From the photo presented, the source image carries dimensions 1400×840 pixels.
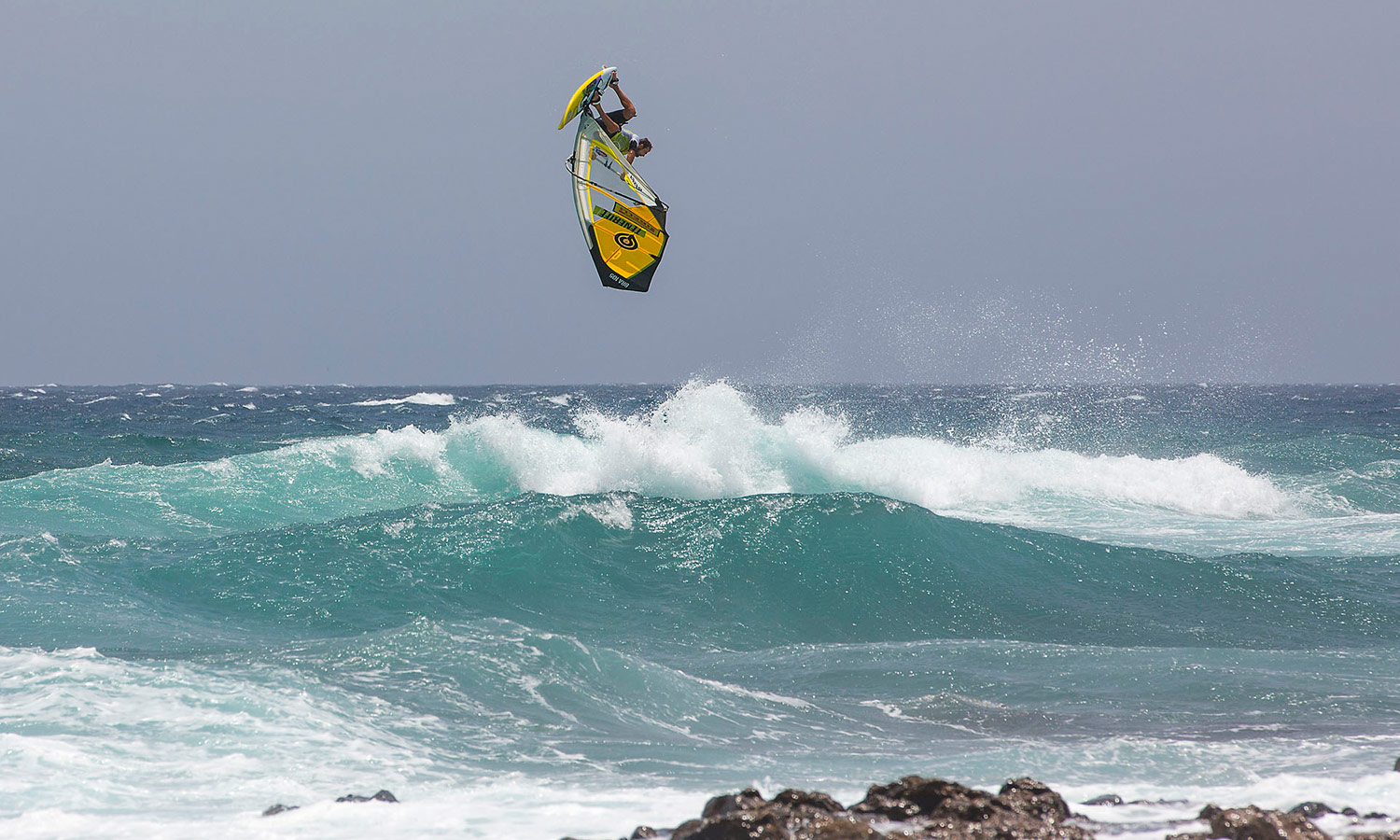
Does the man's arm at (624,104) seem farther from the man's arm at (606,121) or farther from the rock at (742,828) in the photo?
the rock at (742,828)

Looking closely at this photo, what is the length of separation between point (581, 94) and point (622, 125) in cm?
35

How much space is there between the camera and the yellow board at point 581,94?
7383 mm

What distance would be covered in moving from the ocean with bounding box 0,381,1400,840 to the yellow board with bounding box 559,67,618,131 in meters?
3.79

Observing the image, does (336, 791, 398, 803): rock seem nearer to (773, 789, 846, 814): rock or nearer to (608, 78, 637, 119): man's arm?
(773, 789, 846, 814): rock

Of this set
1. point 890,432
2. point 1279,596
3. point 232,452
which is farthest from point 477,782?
point 890,432

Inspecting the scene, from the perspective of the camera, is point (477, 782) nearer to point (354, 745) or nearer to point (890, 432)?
point (354, 745)

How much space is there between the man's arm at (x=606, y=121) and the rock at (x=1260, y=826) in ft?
18.3

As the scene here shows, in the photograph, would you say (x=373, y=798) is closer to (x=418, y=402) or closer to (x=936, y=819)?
(x=936, y=819)

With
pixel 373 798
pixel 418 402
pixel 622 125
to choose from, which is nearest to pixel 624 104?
pixel 622 125

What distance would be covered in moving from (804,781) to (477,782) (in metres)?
1.63

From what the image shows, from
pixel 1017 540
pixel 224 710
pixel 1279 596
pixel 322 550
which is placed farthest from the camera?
pixel 1017 540

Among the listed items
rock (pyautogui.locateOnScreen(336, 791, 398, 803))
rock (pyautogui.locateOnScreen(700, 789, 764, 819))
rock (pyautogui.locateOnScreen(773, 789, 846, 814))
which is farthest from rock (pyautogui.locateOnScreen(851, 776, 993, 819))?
rock (pyautogui.locateOnScreen(336, 791, 398, 803))

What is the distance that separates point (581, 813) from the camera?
15.2ft

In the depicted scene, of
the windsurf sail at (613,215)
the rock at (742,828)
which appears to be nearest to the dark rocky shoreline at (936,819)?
the rock at (742,828)
